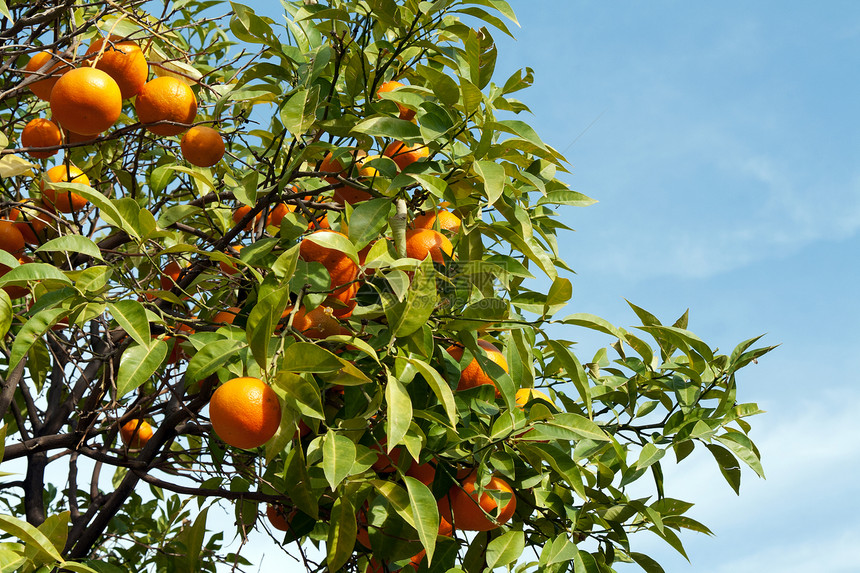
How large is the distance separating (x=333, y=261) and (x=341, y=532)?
57 cm

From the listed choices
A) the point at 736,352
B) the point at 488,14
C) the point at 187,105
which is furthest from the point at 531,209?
the point at 187,105

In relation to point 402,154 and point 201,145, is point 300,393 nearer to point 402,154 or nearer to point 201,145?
point 402,154

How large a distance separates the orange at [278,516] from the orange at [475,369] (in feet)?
2.09

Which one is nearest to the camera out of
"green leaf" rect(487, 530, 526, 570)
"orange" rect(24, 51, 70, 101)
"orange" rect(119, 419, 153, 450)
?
"green leaf" rect(487, 530, 526, 570)

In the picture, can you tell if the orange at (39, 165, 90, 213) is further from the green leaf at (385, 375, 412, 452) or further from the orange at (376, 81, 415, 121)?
the green leaf at (385, 375, 412, 452)

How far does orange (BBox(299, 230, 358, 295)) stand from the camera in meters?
1.62

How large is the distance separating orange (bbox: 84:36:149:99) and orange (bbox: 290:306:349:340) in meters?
0.82

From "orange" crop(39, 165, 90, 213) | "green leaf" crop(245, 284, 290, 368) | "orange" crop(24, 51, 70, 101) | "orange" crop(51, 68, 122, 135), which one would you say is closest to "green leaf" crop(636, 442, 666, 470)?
"green leaf" crop(245, 284, 290, 368)

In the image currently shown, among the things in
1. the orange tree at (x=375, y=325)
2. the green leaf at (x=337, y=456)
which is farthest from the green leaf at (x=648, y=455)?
the green leaf at (x=337, y=456)

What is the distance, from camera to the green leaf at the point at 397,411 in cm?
124

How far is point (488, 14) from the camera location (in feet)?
5.47

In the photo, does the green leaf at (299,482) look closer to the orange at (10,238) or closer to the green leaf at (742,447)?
the green leaf at (742,447)

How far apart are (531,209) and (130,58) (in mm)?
1112

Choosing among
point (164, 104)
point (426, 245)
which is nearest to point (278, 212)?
point (164, 104)
